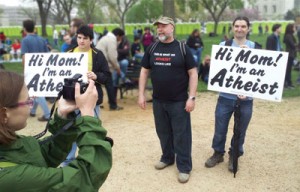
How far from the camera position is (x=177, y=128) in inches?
168

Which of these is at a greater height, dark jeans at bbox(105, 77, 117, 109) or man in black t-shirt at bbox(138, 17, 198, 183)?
man in black t-shirt at bbox(138, 17, 198, 183)

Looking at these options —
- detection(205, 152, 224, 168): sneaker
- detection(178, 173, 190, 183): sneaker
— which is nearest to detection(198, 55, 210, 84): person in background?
detection(205, 152, 224, 168): sneaker

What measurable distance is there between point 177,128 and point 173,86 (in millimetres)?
517

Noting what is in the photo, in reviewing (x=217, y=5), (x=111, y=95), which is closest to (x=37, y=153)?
(x=111, y=95)

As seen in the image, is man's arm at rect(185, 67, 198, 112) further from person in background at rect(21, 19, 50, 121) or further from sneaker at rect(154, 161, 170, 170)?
person in background at rect(21, 19, 50, 121)

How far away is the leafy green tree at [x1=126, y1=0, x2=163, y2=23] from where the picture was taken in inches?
2345

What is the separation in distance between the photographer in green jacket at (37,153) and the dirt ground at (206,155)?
2.76 metres

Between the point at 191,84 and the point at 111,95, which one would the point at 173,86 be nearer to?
the point at 191,84

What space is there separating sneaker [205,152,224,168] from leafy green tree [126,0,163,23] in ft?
183

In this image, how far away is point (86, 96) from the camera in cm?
160

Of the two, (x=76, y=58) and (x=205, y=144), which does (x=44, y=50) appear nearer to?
(x=76, y=58)

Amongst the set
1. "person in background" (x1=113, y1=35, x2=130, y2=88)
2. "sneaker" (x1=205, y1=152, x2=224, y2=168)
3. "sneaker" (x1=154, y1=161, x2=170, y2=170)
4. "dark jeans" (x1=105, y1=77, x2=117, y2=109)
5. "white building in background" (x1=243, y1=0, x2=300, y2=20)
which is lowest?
"sneaker" (x1=154, y1=161, x2=170, y2=170)

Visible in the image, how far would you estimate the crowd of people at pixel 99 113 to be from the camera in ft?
4.81

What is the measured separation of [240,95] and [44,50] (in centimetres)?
431
